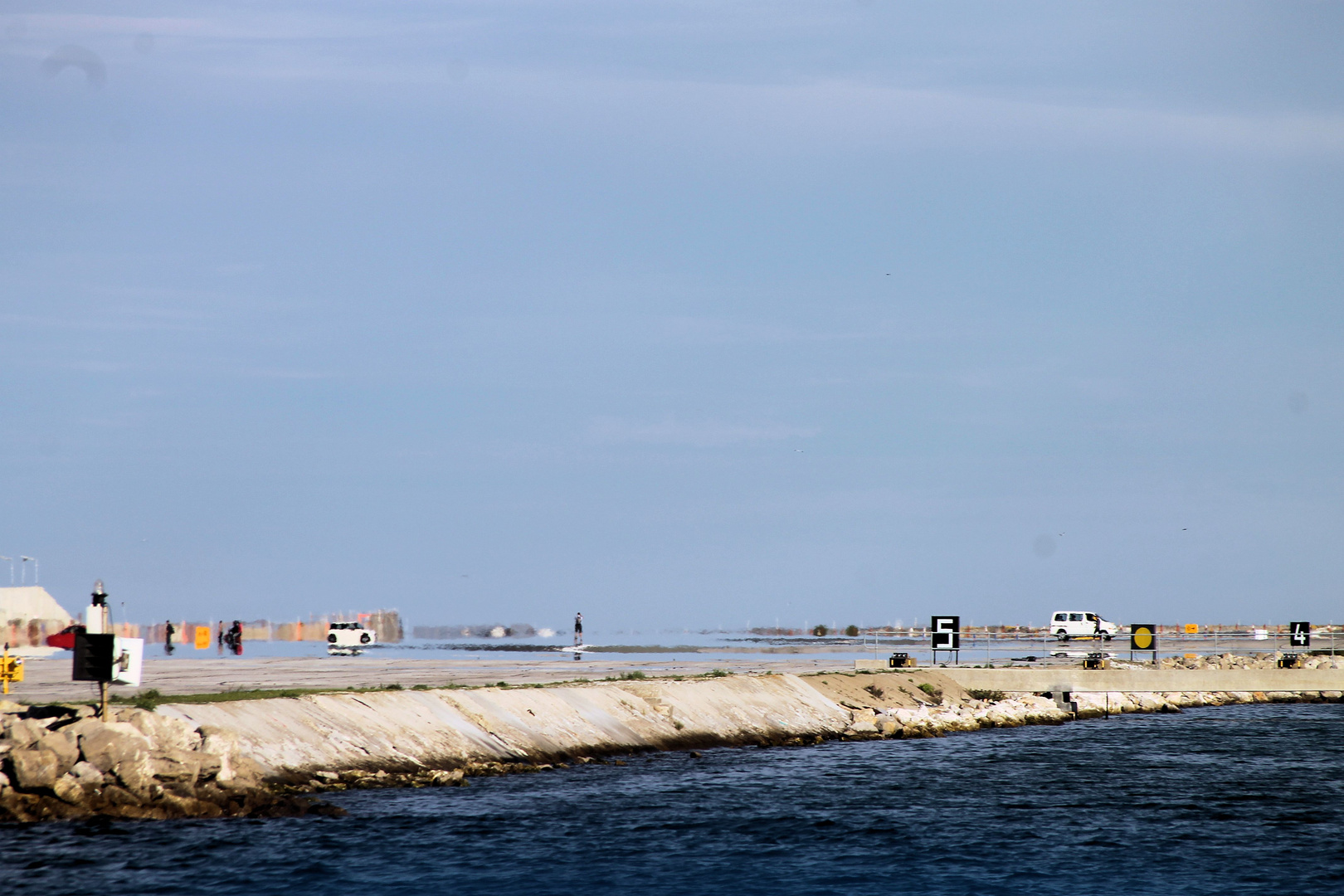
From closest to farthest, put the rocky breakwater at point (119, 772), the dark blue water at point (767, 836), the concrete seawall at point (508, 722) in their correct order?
the dark blue water at point (767, 836) < the rocky breakwater at point (119, 772) < the concrete seawall at point (508, 722)

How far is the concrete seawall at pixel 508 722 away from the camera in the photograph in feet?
103

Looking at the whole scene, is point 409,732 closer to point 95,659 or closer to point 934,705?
point 95,659

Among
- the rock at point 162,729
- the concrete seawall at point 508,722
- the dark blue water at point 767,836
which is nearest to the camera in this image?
the dark blue water at point 767,836

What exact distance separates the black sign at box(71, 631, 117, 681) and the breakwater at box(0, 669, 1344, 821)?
33.2 inches

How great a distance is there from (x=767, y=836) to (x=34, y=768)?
15632 millimetres

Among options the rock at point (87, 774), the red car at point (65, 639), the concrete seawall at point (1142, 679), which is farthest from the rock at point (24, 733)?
the red car at point (65, 639)

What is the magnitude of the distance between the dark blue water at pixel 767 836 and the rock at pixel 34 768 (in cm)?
133

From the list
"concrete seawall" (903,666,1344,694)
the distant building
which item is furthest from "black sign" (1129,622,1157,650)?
the distant building

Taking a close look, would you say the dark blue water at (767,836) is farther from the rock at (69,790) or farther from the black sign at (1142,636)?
the black sign at (1142,636)

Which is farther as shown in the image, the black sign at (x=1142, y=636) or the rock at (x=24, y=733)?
the black sign at (x=1142, y=636)

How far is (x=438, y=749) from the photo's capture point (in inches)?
1348

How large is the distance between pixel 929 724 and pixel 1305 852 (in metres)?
22.7

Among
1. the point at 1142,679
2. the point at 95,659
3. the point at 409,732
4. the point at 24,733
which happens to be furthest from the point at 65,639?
the point at 1142,679

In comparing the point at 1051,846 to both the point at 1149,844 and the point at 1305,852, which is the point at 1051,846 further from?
the point at 1305,852
